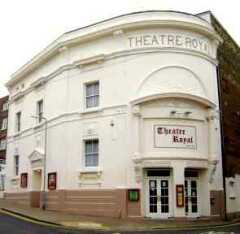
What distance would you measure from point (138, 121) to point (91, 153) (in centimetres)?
360

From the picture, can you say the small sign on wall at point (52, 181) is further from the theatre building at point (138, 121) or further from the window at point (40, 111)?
the window at point (40, 111)

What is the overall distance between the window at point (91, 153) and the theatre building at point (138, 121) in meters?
0.06

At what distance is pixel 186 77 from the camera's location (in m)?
24.1

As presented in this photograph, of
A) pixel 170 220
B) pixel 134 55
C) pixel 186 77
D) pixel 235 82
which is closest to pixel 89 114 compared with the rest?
pixel 134 55

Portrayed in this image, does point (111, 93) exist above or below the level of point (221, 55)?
below

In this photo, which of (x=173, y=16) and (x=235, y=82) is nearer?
(x=173, y=16)

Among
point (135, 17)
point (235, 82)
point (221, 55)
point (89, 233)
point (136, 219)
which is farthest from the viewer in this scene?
point (235, 82)

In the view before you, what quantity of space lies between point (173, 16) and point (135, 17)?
2.11 meters

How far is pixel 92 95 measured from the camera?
25.4 m

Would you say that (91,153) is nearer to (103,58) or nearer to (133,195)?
(133,195)

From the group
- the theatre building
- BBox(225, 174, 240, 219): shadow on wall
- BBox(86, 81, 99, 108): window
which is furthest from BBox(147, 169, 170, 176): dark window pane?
BBox(86, 81, 99, 108): window

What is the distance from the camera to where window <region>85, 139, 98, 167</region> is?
2453 centimetres

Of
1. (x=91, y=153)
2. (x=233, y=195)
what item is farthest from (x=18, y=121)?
(x=233, y=195)

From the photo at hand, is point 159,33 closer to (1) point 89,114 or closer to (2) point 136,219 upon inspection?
(1) point 89,114
